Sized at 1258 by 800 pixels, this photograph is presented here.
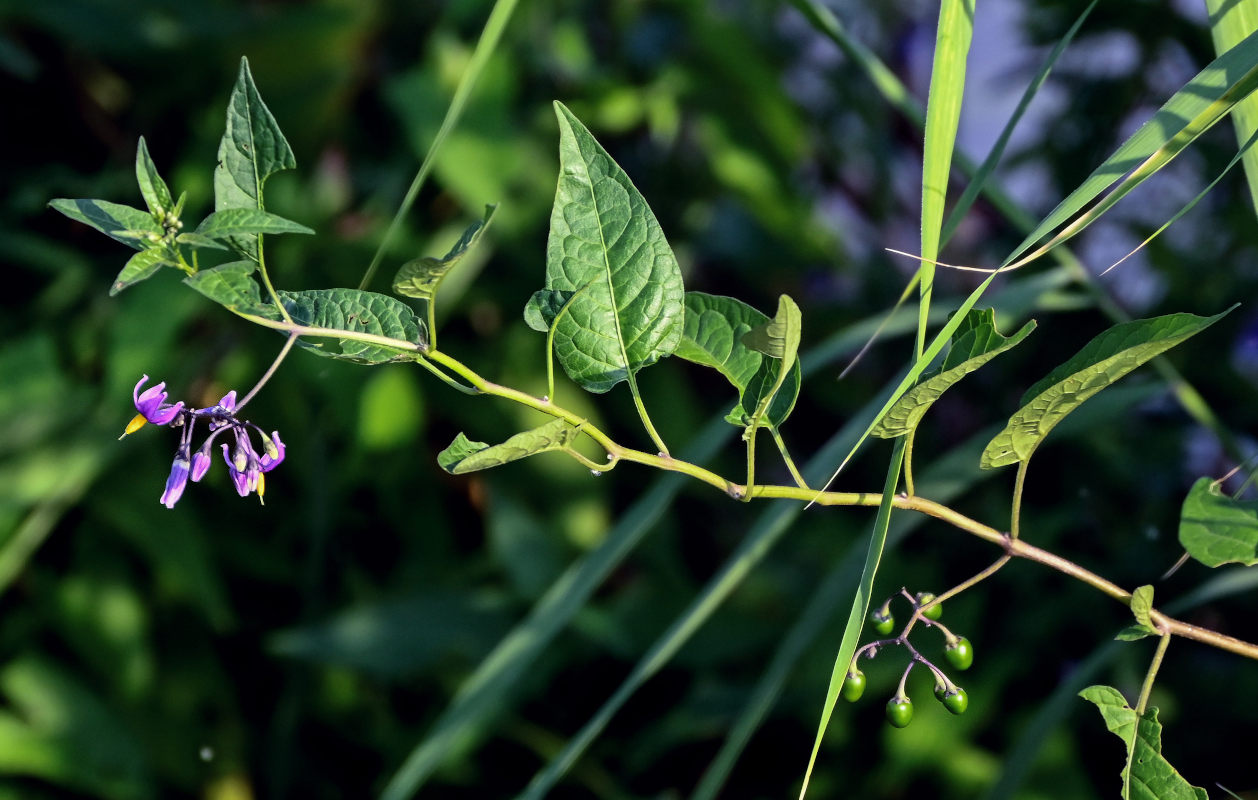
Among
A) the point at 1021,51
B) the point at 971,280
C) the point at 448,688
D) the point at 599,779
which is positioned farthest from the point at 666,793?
the point at 1021,51

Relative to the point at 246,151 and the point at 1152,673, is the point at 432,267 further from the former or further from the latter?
the point at 1152,673

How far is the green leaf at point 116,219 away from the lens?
0.64ft

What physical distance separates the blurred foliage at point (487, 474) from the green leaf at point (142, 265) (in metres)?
0.42

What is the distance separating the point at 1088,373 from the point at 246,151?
0.60 ft

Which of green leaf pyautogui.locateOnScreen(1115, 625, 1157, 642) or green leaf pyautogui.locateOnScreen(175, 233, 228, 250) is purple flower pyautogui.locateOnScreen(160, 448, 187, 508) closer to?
green leaf pyautogui.locateOnScreen(175, 233, 228, 250)

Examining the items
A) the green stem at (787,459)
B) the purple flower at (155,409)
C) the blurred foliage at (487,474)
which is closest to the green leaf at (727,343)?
the green stem at (787,459)

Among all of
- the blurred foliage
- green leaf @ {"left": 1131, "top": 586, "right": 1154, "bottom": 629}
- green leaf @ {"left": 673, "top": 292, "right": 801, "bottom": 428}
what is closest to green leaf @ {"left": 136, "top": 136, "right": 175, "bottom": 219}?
green leaf @ {"left": 673, "top": 292, "right": 801, "bottom": 428}

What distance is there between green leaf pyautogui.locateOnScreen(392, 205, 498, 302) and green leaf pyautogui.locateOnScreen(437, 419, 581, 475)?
0.03m

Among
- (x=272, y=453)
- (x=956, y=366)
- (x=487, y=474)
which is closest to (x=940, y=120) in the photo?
(x=956, y=366)

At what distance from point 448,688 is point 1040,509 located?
44cm

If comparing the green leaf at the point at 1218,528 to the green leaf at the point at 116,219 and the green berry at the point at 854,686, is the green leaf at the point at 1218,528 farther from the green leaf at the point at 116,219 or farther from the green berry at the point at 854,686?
the green leaf at the point at 116,219

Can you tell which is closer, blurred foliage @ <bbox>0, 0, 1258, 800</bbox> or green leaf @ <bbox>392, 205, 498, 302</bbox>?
green leaf @ <bbox>392, 205, 498, 302</bbox>

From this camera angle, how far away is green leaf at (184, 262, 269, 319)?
0.19 m

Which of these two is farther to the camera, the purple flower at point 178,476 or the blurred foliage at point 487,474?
the blurred foliage at point 487,474
